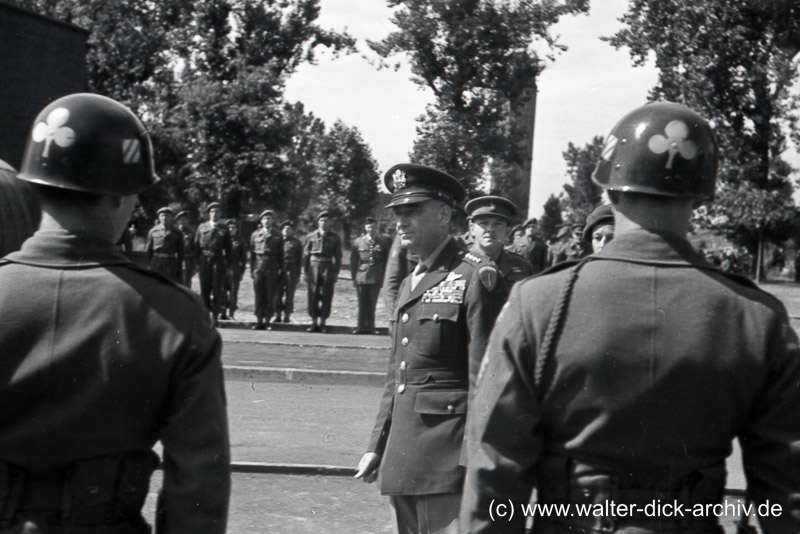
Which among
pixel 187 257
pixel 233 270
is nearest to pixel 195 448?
pixel 187 257

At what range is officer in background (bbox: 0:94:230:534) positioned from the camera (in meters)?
2.32

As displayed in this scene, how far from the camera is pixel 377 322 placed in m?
21.9

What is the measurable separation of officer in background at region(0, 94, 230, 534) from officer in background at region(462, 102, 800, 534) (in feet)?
2.26

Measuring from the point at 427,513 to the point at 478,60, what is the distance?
37957mm

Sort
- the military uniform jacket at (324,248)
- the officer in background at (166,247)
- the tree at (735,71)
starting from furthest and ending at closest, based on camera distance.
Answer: the tree at (735,71) → the military uniform jacket at (324,248) → the officer in background at (166,247)

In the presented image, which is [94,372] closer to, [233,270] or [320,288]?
[320,288]

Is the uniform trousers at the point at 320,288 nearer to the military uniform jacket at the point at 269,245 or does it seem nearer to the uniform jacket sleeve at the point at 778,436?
the military uniform jacket at the point at 269,245

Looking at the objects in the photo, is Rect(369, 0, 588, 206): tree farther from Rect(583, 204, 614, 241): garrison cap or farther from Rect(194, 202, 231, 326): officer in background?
Rect(583, 204, 614, 241): garrison cap

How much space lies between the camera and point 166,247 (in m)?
17.2

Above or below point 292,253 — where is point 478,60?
above

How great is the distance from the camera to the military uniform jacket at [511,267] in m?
9.65

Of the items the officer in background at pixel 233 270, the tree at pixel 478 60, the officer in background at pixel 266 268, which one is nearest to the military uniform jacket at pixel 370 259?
the officer in background at pixel 266 268

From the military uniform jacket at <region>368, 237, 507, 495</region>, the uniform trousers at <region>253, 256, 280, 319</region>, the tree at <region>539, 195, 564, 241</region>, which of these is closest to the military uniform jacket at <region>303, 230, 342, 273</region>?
the uniform trousers at <region>253, 256, 280, 319</region>

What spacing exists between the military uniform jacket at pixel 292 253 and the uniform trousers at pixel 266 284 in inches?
27.0
